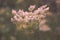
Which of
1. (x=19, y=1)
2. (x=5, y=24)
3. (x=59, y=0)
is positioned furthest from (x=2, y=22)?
(x=59, y=0)

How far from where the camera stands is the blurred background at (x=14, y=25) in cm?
371

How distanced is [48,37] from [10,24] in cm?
68

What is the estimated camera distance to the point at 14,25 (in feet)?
12.7

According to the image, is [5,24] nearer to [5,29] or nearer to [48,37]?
[5,29]

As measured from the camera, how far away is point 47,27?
3.89 meters

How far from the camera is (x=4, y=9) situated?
4.18 meters

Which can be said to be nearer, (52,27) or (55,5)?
(52,27)

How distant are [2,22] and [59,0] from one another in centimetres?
112

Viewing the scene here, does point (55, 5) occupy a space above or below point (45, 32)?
above

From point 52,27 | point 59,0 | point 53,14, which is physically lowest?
point 52,27

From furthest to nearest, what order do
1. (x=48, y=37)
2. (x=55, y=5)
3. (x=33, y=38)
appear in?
(x=55, y=5) → (x=48, y=37) → (x=33, y=38)

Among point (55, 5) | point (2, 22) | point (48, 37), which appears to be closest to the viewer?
point (48, 37)

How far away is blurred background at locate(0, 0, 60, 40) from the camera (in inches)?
146

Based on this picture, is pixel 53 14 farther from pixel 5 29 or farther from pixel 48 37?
pixel 5 29
